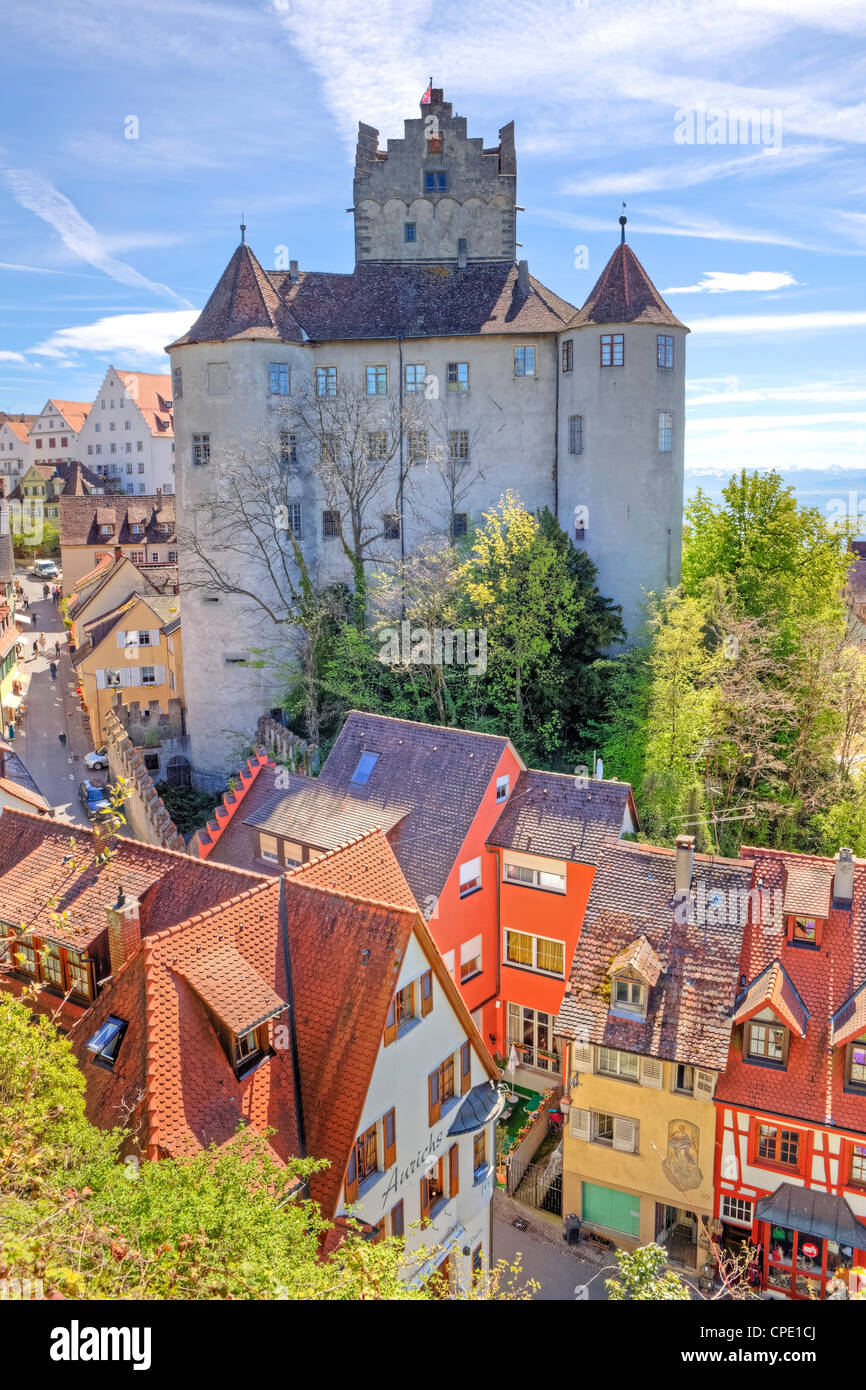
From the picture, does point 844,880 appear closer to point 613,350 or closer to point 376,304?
point 613,350

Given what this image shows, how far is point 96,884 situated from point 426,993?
22.7ft

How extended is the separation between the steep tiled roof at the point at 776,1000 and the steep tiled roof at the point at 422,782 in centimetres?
781

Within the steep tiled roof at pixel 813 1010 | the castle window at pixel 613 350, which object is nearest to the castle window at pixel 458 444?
the castle window at pixel 613 350

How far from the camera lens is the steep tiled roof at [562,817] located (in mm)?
25828

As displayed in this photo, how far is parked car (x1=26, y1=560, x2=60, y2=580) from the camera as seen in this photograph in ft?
322

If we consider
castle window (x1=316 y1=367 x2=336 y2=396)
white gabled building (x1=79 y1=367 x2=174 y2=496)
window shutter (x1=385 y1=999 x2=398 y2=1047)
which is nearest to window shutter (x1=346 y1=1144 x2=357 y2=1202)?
window shutter (x1=385 y1=999 x2=398 y2=1047)

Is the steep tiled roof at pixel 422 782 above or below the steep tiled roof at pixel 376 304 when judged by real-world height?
below

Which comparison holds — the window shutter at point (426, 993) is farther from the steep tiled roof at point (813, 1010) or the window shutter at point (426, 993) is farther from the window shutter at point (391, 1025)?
the steep tiled roof at point (813, 1010)

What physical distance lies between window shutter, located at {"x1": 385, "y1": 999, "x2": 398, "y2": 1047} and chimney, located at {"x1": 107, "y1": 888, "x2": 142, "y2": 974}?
492 centimetres

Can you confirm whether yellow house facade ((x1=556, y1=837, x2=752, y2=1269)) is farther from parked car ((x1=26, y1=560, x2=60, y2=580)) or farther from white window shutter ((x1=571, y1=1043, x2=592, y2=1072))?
parked car ((x1=26, y1=560, x2=60, y2=580))

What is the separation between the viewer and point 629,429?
3897 cm
